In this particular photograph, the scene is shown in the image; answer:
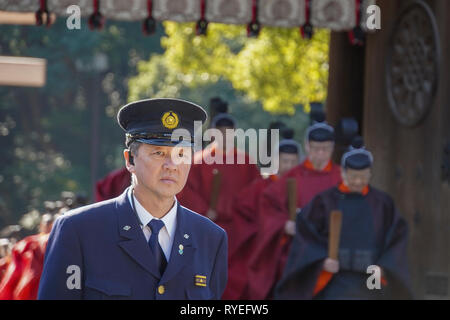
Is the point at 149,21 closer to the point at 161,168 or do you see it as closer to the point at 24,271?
the point at 24,271

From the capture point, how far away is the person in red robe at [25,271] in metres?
6.18

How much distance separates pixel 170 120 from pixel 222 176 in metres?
7.88

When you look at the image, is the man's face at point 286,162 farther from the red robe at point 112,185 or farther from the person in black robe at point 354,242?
the person in black robe at point 354,242

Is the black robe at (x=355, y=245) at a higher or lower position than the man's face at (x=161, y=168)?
lower

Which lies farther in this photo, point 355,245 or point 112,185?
point 112,185

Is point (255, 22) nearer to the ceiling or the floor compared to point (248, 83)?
nearer to the ceiling

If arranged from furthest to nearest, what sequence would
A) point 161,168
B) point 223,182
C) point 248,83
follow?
1. point 248,83
2. point 223,182
3. point 161,168

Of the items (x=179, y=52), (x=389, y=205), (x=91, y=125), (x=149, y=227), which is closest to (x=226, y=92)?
(x=91, y=125)

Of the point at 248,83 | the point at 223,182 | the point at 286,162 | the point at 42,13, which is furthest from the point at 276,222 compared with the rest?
the point at 248,83

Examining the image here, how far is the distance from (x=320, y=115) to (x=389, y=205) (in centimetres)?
165

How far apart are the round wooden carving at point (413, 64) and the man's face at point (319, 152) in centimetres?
152

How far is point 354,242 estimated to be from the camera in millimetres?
7871

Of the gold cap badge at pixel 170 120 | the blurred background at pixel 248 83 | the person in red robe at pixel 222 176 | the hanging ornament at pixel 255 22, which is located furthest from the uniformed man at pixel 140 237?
the hanging ornament at pixel 255 22

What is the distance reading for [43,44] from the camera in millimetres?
34562
